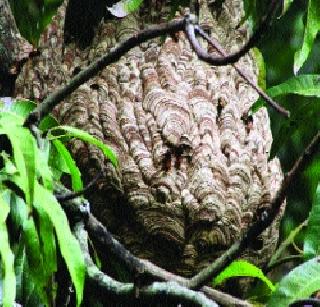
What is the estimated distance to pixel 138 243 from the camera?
117 centimetres

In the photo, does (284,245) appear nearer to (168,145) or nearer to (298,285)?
(168,145)

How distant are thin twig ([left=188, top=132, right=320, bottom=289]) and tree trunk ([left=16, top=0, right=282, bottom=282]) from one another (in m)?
0.53

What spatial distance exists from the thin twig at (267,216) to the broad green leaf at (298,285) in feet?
0.32

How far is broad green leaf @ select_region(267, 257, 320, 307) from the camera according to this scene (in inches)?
26.1

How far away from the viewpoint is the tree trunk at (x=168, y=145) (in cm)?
113

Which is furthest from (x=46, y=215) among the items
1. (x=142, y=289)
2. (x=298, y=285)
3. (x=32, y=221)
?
(x=298, y=285)

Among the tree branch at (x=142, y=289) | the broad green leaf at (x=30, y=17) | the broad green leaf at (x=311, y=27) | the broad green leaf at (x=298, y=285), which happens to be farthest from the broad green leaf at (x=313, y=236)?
the broad green leaf at (x=30, y=17)

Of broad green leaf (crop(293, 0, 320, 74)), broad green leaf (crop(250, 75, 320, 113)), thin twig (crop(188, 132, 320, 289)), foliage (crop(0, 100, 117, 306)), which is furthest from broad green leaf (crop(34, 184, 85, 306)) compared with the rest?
broad green leaf (crop(293, 0, 320, 74))

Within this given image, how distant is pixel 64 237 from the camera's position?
0.71 meters

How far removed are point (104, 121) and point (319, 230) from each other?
1.48 ft

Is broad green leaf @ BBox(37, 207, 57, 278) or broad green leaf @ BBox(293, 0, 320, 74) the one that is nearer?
broad green leaf @ BBox(37, 207, 57, 278)

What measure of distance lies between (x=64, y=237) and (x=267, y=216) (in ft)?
0.89

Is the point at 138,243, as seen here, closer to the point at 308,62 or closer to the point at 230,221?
the point at 230,221

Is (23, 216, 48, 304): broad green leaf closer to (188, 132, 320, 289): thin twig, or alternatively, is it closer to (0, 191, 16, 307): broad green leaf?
(0, 191, 16, 307): broad green leaf
